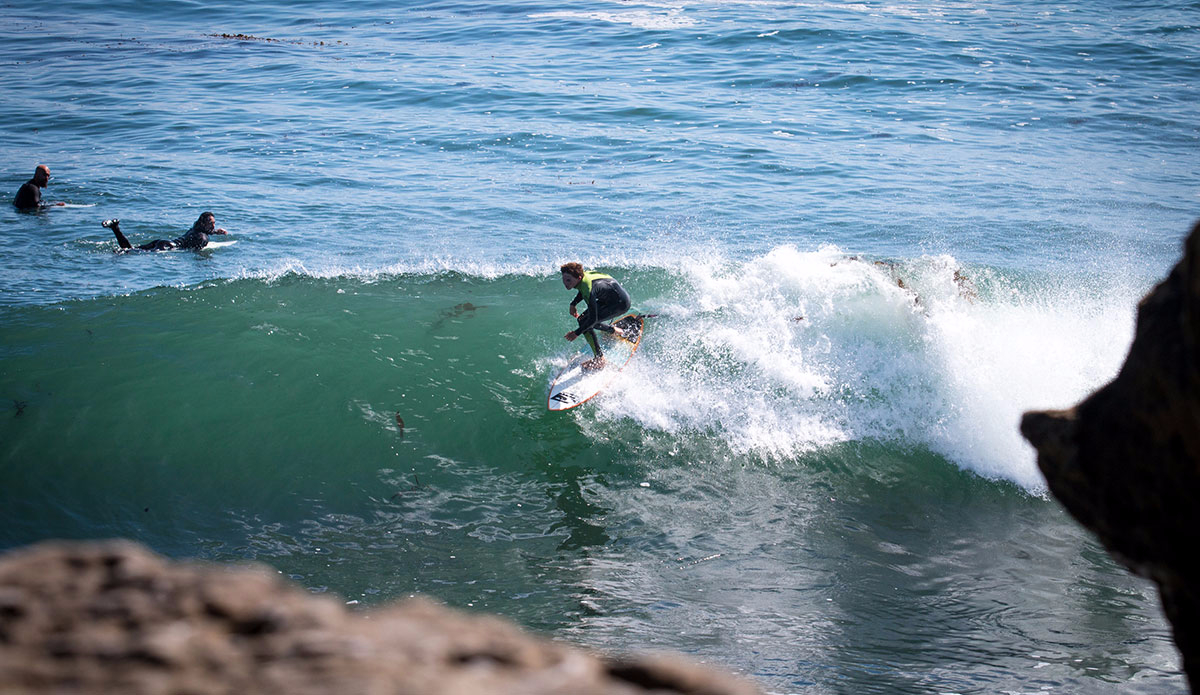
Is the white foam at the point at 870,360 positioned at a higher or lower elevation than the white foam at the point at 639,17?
lower

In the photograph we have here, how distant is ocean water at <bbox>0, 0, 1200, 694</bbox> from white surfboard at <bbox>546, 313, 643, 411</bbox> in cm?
23

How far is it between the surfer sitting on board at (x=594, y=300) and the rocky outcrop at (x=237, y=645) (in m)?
8.29

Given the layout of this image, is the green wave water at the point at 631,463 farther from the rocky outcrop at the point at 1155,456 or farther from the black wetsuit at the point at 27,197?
the black wetsuit at the point at 27,197

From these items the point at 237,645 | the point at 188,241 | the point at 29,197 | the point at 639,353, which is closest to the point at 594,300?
the point at 639,353

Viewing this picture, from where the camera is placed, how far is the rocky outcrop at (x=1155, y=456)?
279 cm

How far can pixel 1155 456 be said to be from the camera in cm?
291

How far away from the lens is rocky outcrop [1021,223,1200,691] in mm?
2787

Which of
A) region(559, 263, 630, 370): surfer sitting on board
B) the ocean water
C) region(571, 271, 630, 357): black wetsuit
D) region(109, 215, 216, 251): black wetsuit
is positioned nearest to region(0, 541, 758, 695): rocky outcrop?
the ocean water

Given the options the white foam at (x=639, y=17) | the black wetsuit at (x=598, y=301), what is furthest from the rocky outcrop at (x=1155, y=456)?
the white foam at (x=639, y=17)

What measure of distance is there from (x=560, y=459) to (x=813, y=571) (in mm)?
3241

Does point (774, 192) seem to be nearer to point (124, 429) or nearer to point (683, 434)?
point (683, 434)

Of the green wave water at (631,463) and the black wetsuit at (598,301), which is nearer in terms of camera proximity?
the green wave water at (631,463)

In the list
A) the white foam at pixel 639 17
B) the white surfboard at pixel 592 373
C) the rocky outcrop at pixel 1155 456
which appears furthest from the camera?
the white foam at pixel 639 17

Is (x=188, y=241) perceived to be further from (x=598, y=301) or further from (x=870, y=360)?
(x=870, y=360)
